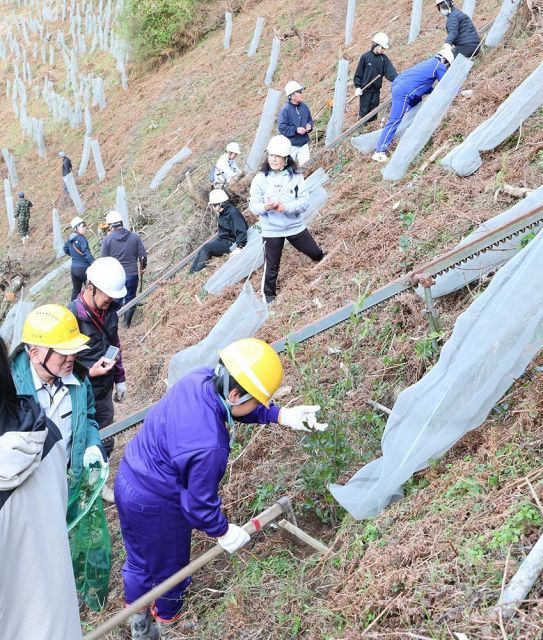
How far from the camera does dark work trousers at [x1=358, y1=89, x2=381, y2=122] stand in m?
8.47

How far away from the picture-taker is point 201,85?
52.7 ft

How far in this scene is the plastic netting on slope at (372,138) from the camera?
7.12m

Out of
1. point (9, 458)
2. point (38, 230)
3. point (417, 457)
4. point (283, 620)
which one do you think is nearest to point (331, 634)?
point (283, 620)

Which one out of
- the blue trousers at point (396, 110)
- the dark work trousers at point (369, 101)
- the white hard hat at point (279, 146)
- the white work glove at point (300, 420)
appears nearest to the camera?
the white work glove at point (300, 420)

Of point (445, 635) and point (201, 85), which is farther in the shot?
point (201, 85)

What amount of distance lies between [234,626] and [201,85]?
1503cm

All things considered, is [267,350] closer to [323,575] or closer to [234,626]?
[323,575]

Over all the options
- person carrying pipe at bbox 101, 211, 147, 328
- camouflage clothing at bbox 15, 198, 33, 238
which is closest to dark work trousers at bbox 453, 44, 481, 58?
person carrying pipe at bbox 101, 211, 147, 328

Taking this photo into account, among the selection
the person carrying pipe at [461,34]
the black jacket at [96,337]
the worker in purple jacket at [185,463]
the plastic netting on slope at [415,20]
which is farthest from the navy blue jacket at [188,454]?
the plastic netting on slope at [415,20]

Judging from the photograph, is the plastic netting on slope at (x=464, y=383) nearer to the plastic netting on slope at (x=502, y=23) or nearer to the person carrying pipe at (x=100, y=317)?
the person carrying pipe at (x=100, y=317)

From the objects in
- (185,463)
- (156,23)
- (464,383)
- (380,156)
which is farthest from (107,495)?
(156,23)

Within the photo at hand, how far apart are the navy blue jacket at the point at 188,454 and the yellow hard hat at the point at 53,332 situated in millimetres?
554

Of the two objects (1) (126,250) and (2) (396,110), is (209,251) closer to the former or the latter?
(1) (126,250)

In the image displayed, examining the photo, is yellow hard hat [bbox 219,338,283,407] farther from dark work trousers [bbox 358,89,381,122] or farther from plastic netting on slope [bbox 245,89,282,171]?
plastic netting on slope [bbox 245,89,282,171]
